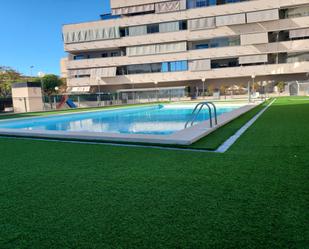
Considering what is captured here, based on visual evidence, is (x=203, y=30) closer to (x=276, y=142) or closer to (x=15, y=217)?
(x=276, y=142)

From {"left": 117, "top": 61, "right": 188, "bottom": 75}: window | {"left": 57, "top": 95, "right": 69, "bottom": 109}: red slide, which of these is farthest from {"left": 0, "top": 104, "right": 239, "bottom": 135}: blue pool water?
{"left": 117, "top": 61, "right": 188, "bottom": 75}: window

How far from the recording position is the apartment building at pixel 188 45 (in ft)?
122

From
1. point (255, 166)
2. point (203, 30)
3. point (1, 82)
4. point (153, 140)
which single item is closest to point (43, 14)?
point (1, 82)

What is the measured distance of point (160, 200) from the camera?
3164mm

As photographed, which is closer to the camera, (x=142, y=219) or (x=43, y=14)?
(x=142, y=219)

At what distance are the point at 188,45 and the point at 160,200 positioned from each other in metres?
41.4

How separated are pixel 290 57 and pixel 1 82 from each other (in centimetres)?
4830

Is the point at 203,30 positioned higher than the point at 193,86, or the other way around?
the point at 203,30

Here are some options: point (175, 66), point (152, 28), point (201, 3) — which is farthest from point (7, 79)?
point (201, 3)

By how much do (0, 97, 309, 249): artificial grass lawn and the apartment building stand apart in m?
35.8

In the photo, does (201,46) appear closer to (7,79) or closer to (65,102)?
(65,102)

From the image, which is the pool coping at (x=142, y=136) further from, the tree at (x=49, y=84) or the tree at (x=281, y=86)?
the tree at (x=49, y=84)

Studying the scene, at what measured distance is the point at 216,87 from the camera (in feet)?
137

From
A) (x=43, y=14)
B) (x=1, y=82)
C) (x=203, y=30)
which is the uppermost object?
(x=43, y=14)
